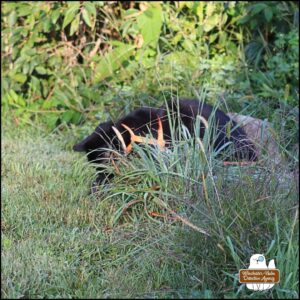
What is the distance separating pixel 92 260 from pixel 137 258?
0.24 metres

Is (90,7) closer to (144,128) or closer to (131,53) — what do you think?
(131,53)

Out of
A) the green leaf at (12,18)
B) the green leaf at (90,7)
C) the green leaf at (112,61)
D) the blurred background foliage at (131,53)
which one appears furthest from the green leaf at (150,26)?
the green leaf at (12,18)

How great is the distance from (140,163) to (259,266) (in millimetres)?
1257

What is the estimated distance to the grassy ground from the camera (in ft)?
8.97

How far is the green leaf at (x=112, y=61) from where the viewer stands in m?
5.80

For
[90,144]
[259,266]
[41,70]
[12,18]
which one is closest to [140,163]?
[90,144]

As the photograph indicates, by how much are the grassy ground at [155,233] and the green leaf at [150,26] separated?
214 centimetres

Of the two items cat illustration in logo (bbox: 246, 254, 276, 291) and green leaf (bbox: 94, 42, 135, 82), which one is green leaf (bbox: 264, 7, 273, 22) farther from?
cat illustration in logo (bbox: 246, 254, 276, 291)

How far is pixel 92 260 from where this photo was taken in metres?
3.12

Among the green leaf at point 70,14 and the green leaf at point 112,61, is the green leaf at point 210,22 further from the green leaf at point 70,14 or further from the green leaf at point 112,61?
the green leaf at point 70,14

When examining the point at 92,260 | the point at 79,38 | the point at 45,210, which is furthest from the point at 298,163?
the point at 79,38

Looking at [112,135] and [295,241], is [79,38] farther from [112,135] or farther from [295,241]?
[295,241]

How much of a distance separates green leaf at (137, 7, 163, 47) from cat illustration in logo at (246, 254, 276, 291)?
11.1 ft

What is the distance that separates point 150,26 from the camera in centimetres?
→ 573
